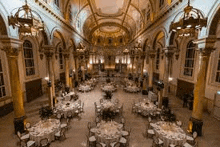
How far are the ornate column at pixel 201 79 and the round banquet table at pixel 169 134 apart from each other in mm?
1380

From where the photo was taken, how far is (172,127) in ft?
20.1

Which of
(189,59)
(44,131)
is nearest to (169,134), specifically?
(44,131)

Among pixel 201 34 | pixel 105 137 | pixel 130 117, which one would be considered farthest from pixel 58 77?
pixel 201 34

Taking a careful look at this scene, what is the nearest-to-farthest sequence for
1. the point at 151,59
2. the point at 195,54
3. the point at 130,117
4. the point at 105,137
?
the point at 105,137, the point at 130,117, the point at 195,54, the point at 151,59

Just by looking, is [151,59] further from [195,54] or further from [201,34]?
[201,34]

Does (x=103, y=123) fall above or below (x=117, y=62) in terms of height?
below

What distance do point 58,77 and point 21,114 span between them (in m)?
11.6

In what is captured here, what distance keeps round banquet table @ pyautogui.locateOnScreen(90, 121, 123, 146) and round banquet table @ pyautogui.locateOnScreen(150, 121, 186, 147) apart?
203 centimetres

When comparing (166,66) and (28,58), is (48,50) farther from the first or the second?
(166,66)

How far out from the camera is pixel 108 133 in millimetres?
5785

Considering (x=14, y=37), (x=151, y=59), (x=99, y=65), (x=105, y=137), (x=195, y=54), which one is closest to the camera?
(x=105, y=137)

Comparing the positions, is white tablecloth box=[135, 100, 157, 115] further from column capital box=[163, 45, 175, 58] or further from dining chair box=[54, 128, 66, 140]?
dining chair box=[54, 128, 66, 140]

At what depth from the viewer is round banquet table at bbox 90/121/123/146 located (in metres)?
5.57

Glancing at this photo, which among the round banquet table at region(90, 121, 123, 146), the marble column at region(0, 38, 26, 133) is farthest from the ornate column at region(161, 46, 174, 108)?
the marble column at region(0, 38, 26, 133)
